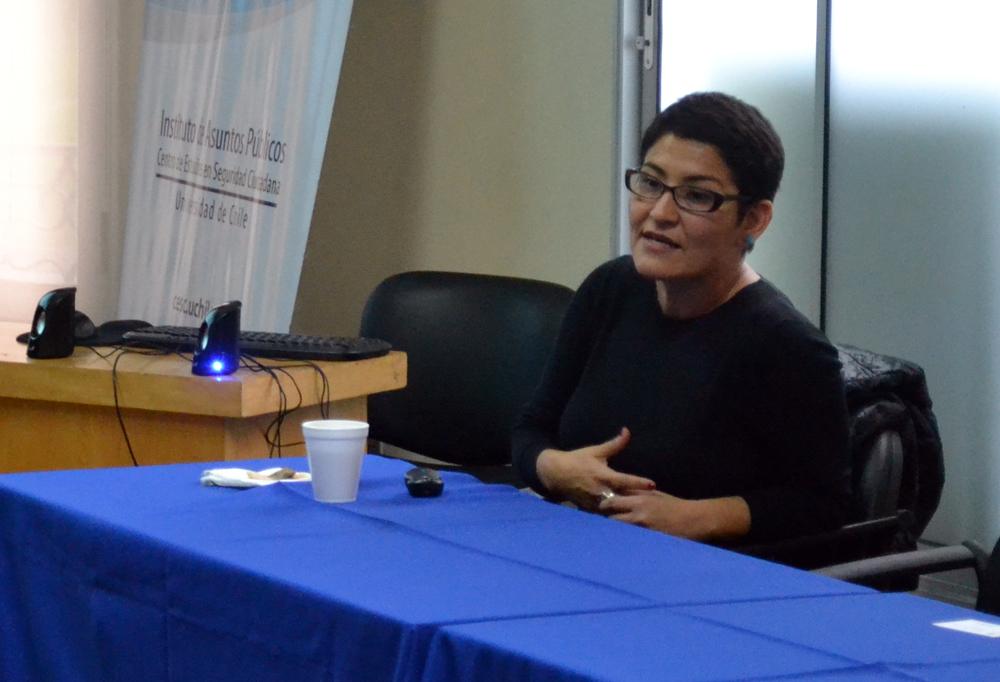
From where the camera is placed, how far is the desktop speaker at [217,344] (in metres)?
2.32

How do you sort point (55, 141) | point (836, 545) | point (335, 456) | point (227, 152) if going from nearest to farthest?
point (335, 456) → point (836, 545) → point (227, 152) → point (55, 141)

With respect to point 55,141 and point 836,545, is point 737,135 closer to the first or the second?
point 836,545

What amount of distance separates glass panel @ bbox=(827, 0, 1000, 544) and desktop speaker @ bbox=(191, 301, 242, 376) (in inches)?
64.8

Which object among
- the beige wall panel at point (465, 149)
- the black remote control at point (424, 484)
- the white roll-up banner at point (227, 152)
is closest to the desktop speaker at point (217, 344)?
the black remote control at point (424, 484)

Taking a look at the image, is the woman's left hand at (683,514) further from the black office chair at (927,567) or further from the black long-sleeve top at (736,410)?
the black office chair at (927,567)

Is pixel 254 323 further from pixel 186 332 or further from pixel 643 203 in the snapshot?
pixel 643 203

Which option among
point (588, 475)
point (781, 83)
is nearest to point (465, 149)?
point (781, 83)

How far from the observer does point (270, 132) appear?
3586 mm

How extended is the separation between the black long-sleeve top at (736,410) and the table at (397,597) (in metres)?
0.35

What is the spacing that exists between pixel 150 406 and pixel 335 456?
86cm

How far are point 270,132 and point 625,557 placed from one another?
2.46 meters

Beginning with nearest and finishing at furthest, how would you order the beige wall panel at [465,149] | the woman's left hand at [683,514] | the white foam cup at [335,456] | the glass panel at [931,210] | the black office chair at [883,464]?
the white foam cup at [335,456] → the woman's left hand at [683,514] → the black office chair at [883,464] → the glass panel at [931,210] → the beige wall panel at [465,149]

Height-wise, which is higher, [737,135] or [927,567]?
[737,135]

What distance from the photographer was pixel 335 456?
1584 mm
